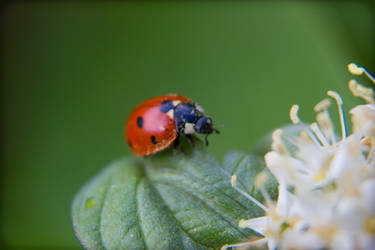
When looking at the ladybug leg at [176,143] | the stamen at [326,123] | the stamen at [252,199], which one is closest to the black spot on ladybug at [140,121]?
the ladybug leg at [176,143]

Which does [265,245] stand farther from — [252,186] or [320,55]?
[320,55]

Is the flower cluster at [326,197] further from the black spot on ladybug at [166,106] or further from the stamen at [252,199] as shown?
the black spot on ladybug at [166,106]

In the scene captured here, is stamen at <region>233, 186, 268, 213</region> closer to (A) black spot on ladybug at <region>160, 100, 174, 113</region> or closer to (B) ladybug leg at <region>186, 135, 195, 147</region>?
(B) ladybug leg at <region>186, 135, 195, 147</region>

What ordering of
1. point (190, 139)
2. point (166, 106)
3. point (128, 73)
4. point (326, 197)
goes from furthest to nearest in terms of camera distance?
point (128, 73), point (166, 106), point (190, 139), point (326, 197)

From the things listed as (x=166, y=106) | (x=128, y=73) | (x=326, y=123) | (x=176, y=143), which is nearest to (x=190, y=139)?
(x=176, y=143)

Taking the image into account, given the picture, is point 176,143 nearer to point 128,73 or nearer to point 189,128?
point 189,128

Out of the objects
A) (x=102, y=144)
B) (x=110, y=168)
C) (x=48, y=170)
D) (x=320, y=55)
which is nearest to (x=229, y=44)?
(x=320, y=55)
